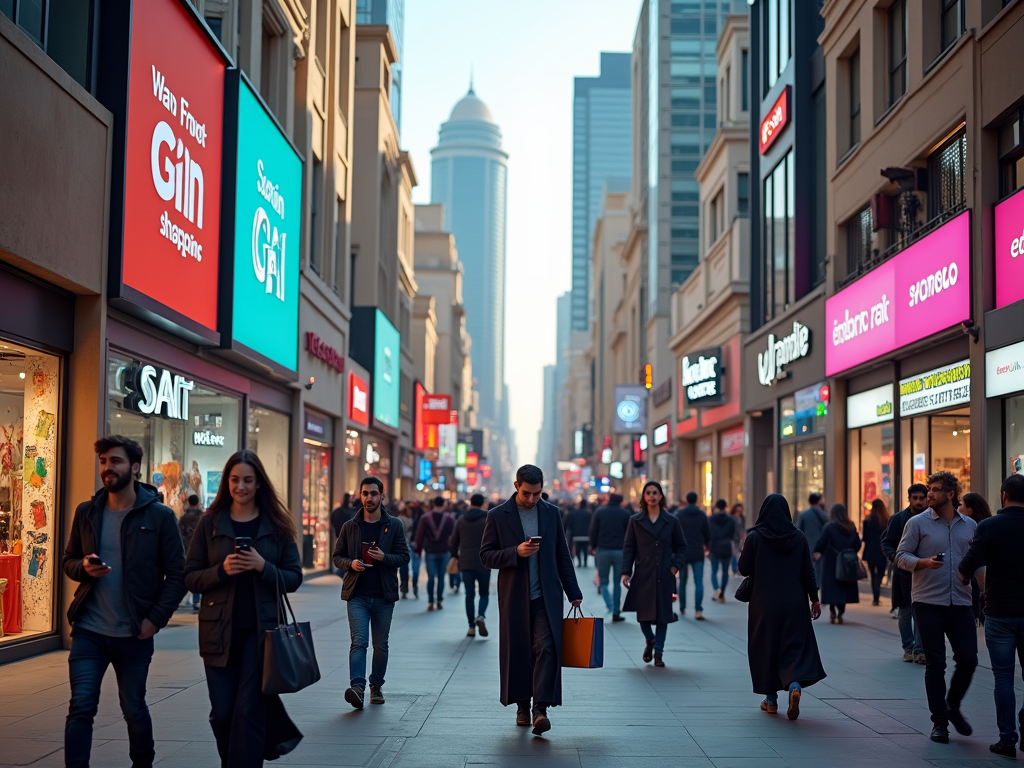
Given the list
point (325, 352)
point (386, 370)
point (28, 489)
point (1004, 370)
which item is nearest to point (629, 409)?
point (386, 370)

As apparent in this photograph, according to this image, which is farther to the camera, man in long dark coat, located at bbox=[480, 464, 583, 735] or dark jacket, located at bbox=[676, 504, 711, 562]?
dark jacket, located at bbox=[676, 504, 711, 562]

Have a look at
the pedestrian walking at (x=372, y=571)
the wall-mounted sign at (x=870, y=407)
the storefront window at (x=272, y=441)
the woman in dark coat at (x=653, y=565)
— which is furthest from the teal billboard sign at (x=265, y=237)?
the wall-mounted sign at (x=870, y=407)

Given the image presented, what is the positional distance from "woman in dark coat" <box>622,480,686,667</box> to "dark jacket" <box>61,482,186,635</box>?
6.89 meters

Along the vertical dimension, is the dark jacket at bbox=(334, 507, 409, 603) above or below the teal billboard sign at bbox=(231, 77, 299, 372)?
below

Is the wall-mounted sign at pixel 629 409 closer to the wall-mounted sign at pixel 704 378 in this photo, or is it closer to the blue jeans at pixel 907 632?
the wall-mounted sign at pixel 704 378

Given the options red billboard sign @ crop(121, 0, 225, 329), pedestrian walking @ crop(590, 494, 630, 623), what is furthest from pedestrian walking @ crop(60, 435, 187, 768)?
pedestrian walking @ crop(590, 494, 630, 623)

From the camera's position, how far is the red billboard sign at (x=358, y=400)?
109ft

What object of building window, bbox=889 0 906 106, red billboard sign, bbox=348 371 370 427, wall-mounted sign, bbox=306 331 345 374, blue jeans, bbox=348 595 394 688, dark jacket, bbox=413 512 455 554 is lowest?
blue jeans, bbox=348 595 394 688

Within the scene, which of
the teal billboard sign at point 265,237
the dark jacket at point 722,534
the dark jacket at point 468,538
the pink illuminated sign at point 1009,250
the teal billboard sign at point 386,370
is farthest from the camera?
the teal billboard sign at point 386,370

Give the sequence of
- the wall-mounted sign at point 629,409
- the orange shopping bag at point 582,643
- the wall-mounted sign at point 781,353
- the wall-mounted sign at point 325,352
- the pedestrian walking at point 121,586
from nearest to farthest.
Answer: the pedestrian walking at point 121,586
the orange shopping bag at point 582,643
the wall-mounted sign at point 325,352
the wall-mounted sign at point 781,353
the wall-mounted sign at point 629,409

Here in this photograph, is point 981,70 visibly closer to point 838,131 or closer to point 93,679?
point 838,131

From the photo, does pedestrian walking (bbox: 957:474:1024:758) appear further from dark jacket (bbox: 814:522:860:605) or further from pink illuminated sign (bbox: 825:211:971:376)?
pink illuminated sign (bbox: 825:211:971:376)

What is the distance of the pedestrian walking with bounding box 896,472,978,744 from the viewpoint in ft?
27.9

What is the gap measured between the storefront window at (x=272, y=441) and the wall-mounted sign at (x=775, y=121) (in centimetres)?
1461
